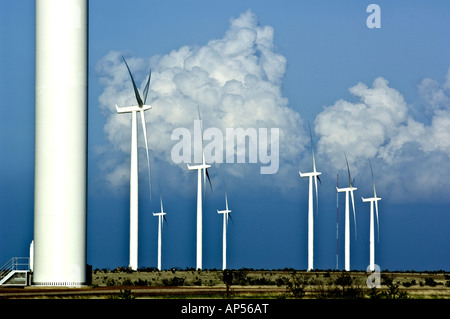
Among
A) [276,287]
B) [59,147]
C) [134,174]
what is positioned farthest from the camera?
[134,174]

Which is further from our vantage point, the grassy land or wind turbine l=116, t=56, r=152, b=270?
wind turbine l=116, t=56, r=152, b=270

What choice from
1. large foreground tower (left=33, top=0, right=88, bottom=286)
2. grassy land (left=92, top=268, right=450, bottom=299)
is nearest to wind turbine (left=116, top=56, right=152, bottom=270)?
grassy land (left=92, top=268, right=450, bottom=299)

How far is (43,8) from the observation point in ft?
206

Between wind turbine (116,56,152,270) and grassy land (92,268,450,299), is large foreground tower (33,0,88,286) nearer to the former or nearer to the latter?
grassy land (92,268,450,299)

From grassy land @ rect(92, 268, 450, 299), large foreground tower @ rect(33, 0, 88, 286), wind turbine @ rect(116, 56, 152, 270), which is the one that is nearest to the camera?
large foreground tower @ rect(33, 0, 88, 286)

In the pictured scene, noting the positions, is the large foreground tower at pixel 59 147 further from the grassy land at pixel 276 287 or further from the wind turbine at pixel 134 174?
the wind turbine at pixel 134 174

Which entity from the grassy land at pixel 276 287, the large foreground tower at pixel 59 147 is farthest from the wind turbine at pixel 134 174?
the large foreground tower at pixel 59 147

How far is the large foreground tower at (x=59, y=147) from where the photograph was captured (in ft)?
202

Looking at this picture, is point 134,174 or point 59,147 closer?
point 59,147

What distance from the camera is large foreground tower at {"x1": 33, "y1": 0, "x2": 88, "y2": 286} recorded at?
61625mm

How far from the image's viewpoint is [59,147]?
6181cm
